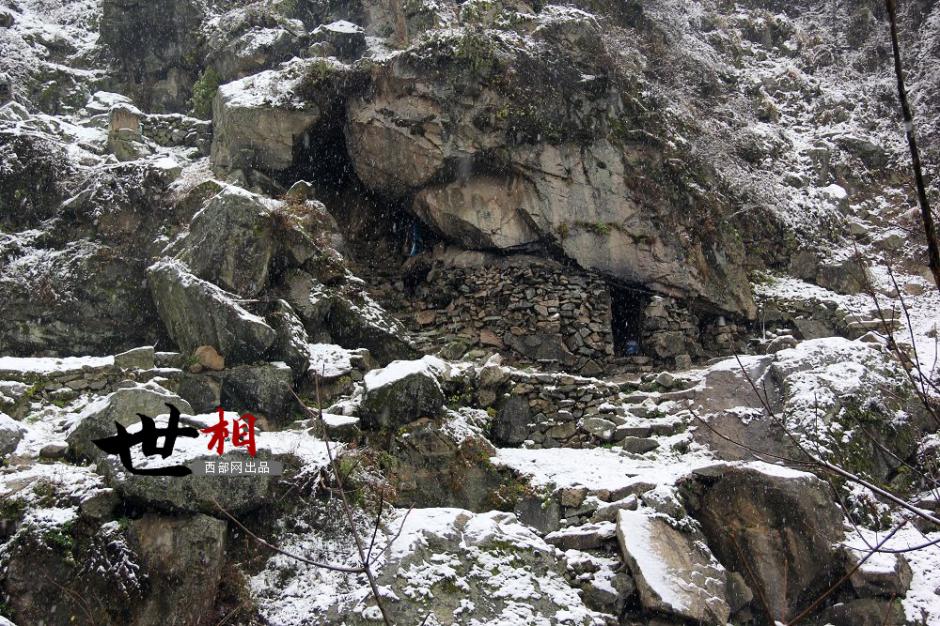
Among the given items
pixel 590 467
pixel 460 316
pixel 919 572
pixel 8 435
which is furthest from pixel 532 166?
pixel 8 435

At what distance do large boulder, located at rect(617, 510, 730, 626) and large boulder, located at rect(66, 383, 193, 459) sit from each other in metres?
4.29

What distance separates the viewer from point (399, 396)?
6562 mm

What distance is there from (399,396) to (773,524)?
3.66m

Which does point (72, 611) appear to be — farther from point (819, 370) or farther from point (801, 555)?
point (819, 370)

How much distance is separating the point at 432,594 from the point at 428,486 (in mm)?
1626

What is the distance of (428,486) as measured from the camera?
620 cm

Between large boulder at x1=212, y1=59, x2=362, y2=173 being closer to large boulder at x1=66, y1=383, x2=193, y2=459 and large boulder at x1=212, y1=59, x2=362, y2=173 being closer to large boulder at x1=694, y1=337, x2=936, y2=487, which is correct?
large boulder at x1=66, y1=383, x2=193, y2=459

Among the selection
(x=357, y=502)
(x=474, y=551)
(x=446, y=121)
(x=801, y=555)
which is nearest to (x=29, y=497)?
(x=357, y=502)

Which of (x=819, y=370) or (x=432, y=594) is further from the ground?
(x=819, y=370)

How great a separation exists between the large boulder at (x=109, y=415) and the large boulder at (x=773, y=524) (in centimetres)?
503

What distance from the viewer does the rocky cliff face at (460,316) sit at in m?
4.82

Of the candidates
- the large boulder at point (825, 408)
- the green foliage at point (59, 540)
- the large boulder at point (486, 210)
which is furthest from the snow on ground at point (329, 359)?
the large boulder at point (825, 408)

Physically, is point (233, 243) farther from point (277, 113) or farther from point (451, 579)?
point (451, 579)

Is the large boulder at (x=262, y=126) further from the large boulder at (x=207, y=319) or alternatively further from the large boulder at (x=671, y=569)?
the large boulder at (x=671, y=569)
